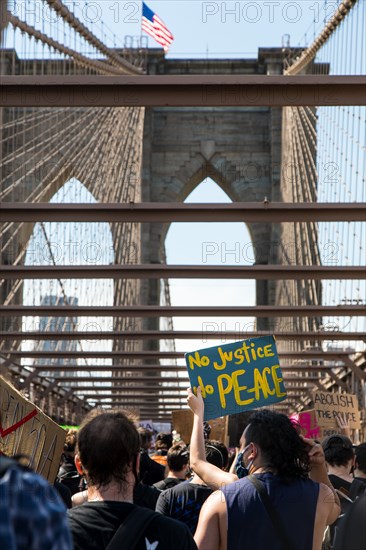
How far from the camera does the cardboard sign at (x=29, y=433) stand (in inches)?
147

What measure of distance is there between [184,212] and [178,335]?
686 centimetres

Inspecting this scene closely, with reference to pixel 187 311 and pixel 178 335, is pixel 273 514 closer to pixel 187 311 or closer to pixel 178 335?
pixel 187 311

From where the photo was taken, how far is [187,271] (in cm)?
1237

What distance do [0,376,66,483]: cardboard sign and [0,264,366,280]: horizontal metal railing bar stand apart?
811 centimetres

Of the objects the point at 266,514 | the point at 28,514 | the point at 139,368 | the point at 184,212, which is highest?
the point at 184,212

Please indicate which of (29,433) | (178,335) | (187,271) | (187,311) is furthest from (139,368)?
(29,433)

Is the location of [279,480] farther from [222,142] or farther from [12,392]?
[222,142]

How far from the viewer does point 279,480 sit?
10.5 ft

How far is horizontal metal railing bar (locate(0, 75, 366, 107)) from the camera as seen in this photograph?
7023mm

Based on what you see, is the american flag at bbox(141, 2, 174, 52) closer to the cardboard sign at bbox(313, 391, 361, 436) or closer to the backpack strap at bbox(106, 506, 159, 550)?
the cardboard sign at bbox(313, 391, 361, 436)

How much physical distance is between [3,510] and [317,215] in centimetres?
856

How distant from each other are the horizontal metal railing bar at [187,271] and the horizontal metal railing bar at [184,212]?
7.05ft

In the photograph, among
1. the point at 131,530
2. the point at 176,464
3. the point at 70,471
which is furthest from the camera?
the point at 70,471

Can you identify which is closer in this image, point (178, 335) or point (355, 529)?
point (355, 529)
